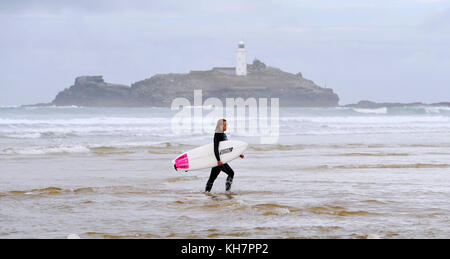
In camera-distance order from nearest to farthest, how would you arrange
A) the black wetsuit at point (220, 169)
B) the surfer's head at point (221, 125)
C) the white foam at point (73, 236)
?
the white foam at point (73, 236)
the surfer's head at point (221, 125)
the black wetsuit at point (220, 169)

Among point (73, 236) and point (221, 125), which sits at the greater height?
point (221, 125)

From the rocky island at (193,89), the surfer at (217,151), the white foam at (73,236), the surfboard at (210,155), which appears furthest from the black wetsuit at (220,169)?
the rocky island at (193,89)

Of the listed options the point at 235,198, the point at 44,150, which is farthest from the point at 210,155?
the point at 44,150

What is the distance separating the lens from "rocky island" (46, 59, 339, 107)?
17562 cm

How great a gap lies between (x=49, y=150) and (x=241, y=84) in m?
170

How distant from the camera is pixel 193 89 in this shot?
186750 mm

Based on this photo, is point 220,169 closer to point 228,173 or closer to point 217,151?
point 228,173

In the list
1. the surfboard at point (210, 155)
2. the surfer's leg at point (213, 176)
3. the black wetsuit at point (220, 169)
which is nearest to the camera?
the black wetsuit at point (220, 169)

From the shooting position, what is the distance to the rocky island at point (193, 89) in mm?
175625

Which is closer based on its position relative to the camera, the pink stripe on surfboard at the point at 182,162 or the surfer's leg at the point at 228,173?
the surfer's leg at the point at 228,173

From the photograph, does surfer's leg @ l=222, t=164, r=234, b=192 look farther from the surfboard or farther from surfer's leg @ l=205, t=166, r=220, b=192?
the surfboard

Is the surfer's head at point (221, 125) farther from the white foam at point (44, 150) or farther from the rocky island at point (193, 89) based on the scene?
the rocky island at point (193, 89)

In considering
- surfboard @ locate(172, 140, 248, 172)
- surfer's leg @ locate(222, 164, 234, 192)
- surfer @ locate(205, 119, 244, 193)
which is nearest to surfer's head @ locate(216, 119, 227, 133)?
surfer @ locate(205, 119, 244, 193)
